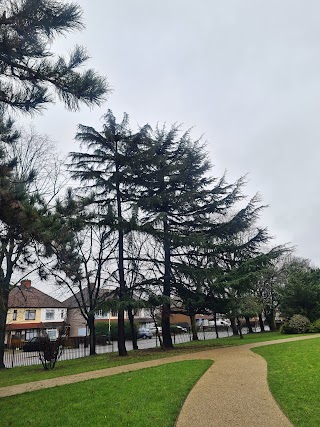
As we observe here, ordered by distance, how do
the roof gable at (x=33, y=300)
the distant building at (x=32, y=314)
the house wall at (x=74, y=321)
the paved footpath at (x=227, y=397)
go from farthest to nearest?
the house wall at (x=74, y=321)
the roof gable at (x=33, y=300)
the distant building at (x=32, y=314)
the paved footpath at (x=227, y=397)

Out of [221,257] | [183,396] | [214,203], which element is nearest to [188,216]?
[214,203]

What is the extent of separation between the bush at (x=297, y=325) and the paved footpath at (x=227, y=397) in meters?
14.2

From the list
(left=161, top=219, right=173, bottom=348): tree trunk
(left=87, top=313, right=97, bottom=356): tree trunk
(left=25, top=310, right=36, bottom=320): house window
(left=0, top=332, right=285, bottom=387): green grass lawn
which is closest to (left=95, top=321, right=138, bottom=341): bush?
(left=25, top=310, right=36, bottom=320): house window

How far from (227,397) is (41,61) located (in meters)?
6.92

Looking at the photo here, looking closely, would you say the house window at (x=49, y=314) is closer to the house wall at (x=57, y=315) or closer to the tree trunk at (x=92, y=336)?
the house wall at (x=57, y=315)

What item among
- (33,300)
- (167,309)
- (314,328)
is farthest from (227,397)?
(33,300)

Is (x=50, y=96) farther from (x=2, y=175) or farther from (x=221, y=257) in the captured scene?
(x=221, y=257)

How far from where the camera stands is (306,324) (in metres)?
22.8

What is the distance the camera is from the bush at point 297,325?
74.1ft

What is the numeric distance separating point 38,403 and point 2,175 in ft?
15.5

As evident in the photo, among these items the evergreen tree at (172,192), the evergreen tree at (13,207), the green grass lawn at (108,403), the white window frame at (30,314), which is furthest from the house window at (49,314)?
the evergreen tree at (13,207)

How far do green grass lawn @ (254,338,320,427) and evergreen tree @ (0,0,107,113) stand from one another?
610 centimetres

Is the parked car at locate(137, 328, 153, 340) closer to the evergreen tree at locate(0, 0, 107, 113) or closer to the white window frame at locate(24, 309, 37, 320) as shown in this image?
the white window frame at locate(24, 309, 37, 320)

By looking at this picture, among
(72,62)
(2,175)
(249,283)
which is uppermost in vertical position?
(72,62)
